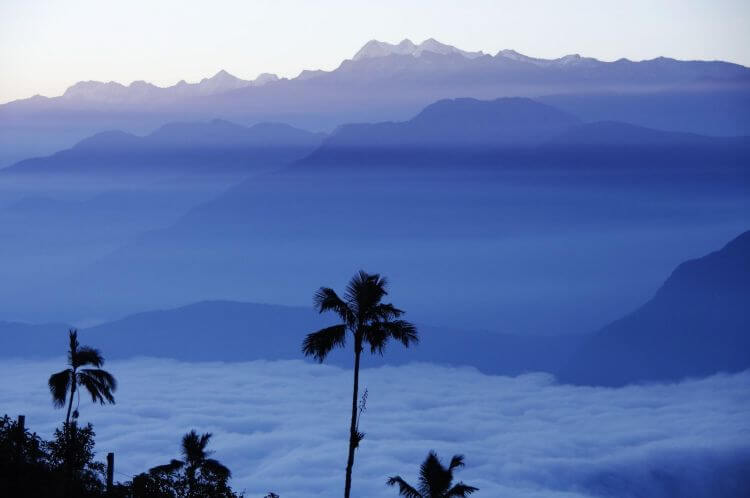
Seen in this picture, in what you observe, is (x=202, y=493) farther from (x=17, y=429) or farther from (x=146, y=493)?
(x=17, y=429)

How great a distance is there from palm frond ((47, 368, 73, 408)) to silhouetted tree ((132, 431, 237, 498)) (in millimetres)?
3997

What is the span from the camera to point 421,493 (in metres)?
33.1

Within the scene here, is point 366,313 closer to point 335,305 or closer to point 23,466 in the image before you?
point 335,305

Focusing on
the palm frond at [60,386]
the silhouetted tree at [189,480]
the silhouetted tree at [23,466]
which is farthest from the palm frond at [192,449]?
the silhouetted tree at [23,466]

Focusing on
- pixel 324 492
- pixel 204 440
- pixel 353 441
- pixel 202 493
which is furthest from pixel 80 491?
pixel 324 492

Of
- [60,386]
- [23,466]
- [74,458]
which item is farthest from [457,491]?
[23,466]

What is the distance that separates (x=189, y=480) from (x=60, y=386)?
5978 millimetres

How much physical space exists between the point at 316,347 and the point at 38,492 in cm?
1780

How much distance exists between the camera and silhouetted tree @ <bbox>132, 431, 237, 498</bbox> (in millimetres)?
35812

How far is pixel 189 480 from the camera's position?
37562 mm

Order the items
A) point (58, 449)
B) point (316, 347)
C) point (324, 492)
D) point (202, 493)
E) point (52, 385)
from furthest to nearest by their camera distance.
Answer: point (324, 492) < point (58, 449) < point (52, 385) < point (202, 493) < point (316, 347)

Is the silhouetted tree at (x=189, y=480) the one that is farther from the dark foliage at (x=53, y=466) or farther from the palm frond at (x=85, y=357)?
the palm frond at (x=85, y=357)

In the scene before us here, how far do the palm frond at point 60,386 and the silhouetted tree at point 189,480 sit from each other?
400cm

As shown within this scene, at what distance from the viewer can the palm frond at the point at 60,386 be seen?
38.9 meters
